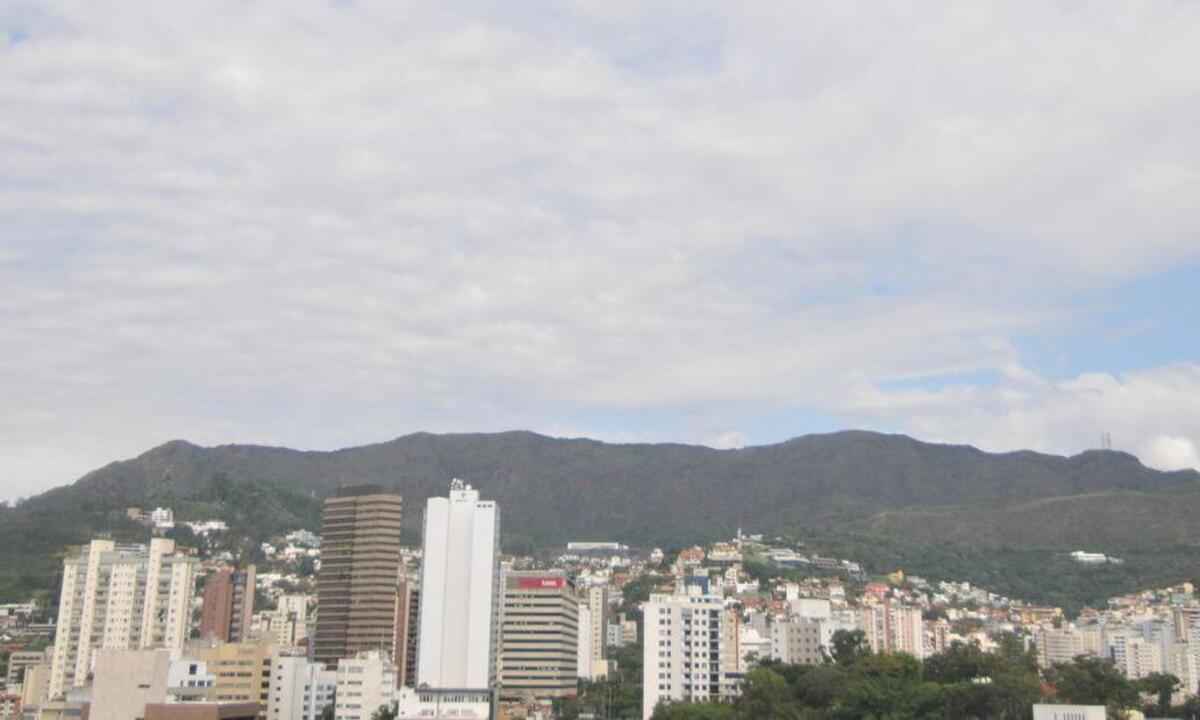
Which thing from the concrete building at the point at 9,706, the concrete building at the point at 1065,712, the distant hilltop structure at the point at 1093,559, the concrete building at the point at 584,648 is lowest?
the concrete building at the point at 9,706

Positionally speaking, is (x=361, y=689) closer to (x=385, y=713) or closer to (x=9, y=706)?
(x=385, y=713)

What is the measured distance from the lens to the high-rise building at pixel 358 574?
101312 mm

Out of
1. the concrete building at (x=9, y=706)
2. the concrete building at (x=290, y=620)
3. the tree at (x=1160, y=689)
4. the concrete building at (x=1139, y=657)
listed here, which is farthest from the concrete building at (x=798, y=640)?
the concrete building at (x=9, y=706)

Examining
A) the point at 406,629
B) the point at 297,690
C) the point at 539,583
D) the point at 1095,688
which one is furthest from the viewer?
the point at 539,583

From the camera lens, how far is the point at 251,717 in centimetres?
6238

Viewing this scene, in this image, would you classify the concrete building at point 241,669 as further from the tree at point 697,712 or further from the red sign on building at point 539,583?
the red sign on building at point 539,583

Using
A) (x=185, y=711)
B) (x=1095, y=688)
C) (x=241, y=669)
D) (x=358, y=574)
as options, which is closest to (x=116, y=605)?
(x=241, y=669)

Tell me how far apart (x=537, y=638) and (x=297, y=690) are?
25477mm

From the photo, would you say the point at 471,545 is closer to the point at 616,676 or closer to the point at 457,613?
the point at 457,613

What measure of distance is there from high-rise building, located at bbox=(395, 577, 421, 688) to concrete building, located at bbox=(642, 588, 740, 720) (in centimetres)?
2285

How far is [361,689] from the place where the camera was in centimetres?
6994

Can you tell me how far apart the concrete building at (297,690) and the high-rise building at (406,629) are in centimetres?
1400

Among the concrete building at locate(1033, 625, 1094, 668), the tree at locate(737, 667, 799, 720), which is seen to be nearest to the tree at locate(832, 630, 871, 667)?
the tree at locate(737, 667, 799, 720)

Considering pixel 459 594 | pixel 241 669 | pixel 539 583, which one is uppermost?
pixel 539 583
